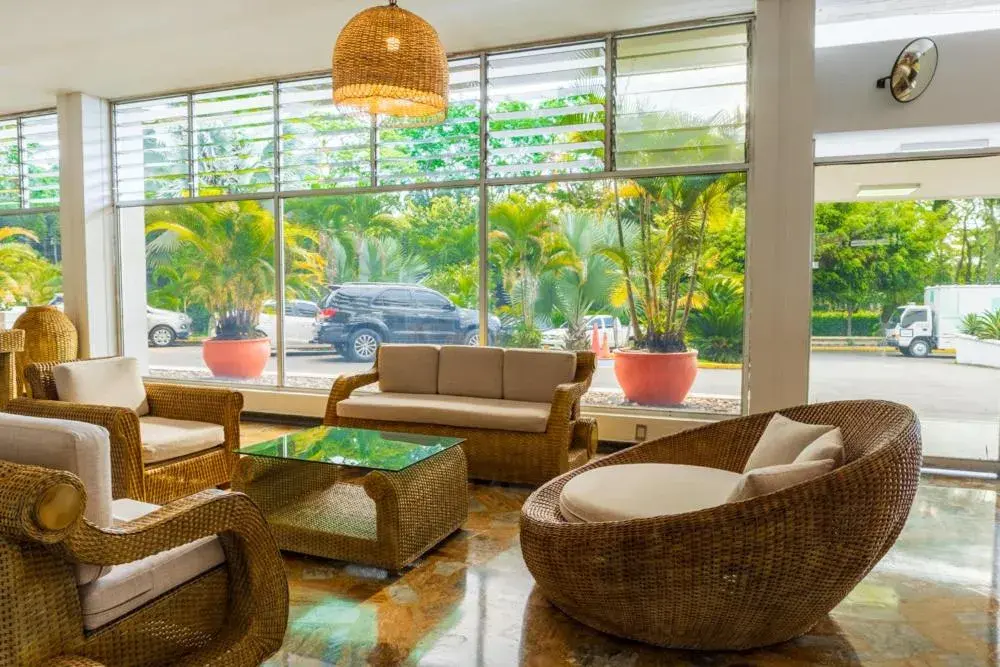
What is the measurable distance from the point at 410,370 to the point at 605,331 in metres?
1.52

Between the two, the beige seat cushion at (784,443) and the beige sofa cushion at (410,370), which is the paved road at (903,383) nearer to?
the beige sofa cushion at (410,370)

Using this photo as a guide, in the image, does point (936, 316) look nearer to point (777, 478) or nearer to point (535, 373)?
point (535, 373)

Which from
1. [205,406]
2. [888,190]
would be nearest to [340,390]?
[205,406]

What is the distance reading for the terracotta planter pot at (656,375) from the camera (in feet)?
17.4

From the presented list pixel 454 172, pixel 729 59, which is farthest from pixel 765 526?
pixel 454 172

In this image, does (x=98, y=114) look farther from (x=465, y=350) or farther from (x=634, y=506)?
(x=634, y=506)

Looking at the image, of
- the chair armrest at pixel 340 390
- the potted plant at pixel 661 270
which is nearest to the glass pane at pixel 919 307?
the potted plant at pixel 661 270

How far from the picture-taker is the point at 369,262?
617cm

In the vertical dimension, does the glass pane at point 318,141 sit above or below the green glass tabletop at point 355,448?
above

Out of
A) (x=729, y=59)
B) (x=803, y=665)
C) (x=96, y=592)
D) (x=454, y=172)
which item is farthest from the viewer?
(x=454, y=172)

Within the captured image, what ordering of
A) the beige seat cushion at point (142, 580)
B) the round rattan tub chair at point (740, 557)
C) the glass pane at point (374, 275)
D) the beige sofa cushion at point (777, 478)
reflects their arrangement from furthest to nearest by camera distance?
1. the glass pane at point (374, 275)
2. the beige sofa cushion at point (777, 478)
3. the round rattan tub chair at point (740, 557)
4. the beige seat cushion at point (142, 580)

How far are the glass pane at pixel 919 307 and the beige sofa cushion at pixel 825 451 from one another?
2.84 meters

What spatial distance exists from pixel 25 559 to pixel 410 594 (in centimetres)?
154

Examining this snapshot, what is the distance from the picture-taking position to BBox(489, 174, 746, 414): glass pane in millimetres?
5156
